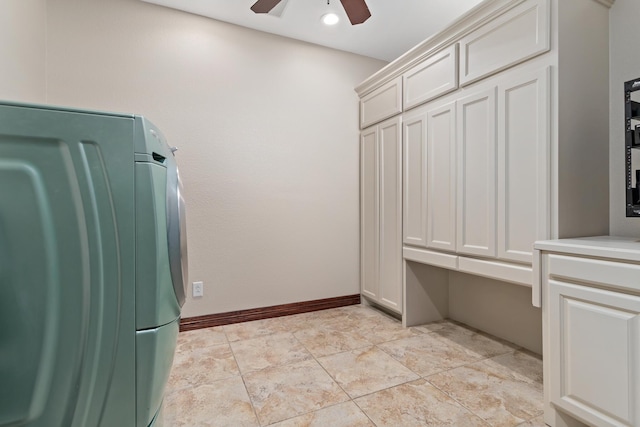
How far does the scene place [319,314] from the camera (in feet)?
9.31

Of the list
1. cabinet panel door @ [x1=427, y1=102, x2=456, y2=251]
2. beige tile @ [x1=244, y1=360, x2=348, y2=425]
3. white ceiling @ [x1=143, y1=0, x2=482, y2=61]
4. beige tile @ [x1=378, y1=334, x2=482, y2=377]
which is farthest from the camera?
white ceiling @ [x1=143, y1=0, x2=482, y2=61]

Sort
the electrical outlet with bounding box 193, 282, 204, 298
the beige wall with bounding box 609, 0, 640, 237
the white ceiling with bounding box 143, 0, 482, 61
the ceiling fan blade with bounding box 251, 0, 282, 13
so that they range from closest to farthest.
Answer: the beige wall with bounding box 609, 0, 640, 237, the ceiling fan blade with bounding box 251, 0, 282, 13, the white ceiling with bounding box 143, 0, 482, 61, the electrical outlet with bounding box 193, 282, 204, 298

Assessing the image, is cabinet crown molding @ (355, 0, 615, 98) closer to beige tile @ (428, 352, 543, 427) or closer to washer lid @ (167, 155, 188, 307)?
washer lid @ (167, 155, 188, 307)

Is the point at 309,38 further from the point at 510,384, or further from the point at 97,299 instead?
the point at 510,384

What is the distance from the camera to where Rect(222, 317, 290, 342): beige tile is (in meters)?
2.37

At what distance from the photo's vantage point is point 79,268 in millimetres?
876

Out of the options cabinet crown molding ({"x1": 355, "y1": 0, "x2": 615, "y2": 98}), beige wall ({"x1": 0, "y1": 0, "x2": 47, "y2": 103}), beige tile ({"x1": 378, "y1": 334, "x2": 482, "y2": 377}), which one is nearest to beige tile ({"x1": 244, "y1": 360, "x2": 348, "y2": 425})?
beige tile ({"x1": 378, "y1": 334, "x2": 482, "y2": 377})

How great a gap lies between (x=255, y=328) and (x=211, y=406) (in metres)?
1.00

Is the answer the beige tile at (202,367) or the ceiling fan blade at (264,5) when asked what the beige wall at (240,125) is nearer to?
the beige tile at (202,367)

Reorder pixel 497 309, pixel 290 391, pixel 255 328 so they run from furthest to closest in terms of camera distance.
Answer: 1. pixel 255 328
2. pixel 497 309
3. pixel 290 391

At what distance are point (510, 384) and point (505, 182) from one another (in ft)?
3.64

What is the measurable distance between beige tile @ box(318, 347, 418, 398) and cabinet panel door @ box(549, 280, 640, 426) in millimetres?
727

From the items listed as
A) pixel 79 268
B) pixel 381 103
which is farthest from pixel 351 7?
pixel 79 268

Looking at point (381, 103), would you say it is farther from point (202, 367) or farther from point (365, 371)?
point (202, 367)
